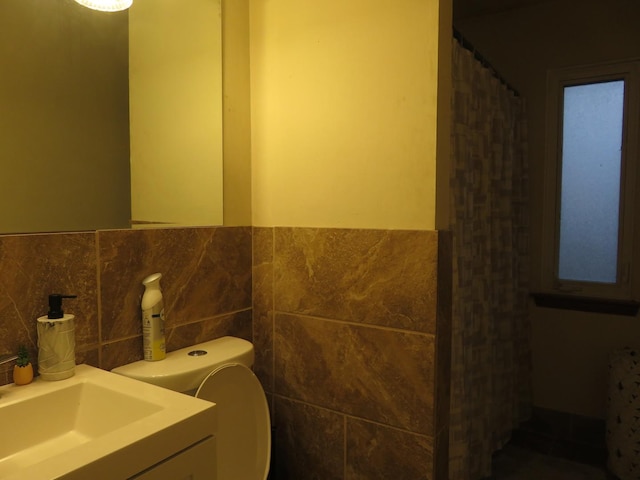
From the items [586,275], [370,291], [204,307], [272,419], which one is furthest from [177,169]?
[586,275]

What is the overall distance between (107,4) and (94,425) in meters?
1.11

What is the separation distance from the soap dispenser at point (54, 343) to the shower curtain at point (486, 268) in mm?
1324

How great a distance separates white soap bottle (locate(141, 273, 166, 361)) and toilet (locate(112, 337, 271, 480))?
32mm

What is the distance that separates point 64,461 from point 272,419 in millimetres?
981

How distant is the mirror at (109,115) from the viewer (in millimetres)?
1129

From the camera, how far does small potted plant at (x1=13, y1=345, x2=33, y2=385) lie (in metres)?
1.00

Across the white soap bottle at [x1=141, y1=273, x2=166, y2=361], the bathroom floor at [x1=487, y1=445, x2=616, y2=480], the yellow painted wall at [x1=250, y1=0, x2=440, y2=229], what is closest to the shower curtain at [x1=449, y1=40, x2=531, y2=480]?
the bathroom floor at [x1=487, y1=445, x2=616, y2=480]

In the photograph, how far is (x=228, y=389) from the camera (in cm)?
129

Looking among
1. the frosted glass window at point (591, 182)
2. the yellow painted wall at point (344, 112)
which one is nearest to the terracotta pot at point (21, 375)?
the yellow painted wall at point (344, 112)

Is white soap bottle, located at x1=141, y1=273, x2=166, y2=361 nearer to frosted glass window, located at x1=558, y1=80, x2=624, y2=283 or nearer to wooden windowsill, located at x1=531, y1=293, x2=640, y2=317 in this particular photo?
wooden windowsill, located at x1=531, y1=293, x2=640, y2=317

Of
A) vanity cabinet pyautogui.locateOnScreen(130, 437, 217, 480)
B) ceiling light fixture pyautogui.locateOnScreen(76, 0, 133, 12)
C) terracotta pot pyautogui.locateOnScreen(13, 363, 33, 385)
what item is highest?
ceiling light fixture pyautogui.locateOnScreen(76, 0, 133, 12)

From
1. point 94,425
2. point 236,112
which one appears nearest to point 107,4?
point 236,112

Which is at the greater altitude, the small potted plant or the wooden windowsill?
the small potted plant

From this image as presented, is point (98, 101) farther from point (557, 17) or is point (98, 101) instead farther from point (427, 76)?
point (557, 17)
